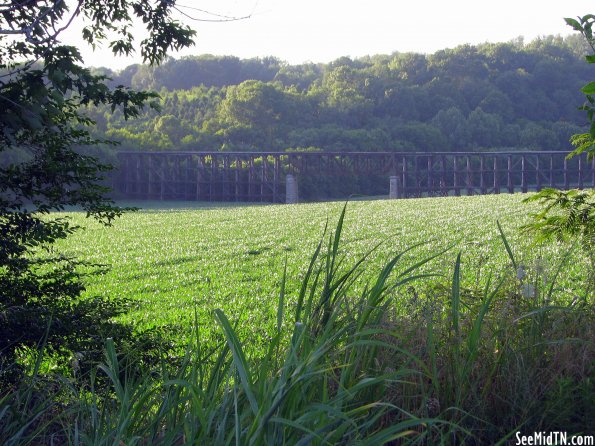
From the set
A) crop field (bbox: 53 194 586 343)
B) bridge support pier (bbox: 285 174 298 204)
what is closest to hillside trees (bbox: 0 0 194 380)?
crop field (bbox: 53 194 586 343)

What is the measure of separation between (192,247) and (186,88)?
107 metres

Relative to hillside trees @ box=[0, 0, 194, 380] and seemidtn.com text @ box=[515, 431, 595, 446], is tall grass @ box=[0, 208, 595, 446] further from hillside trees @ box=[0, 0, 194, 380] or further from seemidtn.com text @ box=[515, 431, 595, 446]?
hillside trees @ box=[0, 0, 194, 380]

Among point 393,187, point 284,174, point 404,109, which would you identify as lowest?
point 393,187

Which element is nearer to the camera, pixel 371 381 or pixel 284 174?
pixel 371 381

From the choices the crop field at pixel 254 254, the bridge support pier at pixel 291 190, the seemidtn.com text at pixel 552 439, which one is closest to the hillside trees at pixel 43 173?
the crop field at pixel 254 254

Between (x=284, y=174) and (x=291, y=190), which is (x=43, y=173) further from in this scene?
(x=284, y=174)

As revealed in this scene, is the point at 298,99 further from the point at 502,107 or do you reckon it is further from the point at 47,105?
the point at 47,105

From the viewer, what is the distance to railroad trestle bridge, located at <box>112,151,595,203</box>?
232ft

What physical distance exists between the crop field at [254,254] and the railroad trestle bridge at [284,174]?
30.7 m

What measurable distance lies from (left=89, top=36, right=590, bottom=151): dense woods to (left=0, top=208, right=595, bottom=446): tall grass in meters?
77.7

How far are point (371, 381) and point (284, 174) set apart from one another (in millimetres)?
70500

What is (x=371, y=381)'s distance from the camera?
275 centimetres

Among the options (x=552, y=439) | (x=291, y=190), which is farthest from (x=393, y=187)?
(x=552, y=439)

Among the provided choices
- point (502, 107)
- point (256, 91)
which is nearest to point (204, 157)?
point (256, 91)
